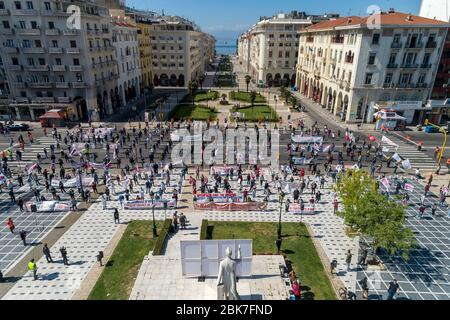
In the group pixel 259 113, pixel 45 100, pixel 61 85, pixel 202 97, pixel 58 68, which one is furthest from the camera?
pixel 202 97

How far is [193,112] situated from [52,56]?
30249mm

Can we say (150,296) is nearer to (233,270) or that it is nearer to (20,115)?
(233,270)

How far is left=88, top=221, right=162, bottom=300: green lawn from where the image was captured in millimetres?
21384

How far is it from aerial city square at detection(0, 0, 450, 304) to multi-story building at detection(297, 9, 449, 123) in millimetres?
285

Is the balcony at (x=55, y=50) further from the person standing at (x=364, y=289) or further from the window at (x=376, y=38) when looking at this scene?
the person standing at (x=364, y=289)

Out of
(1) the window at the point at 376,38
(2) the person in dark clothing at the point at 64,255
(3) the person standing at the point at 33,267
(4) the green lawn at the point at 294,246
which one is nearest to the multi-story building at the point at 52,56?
(2) the person in dark clothing at the point at 64,255

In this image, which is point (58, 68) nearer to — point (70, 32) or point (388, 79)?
point (70, 32)

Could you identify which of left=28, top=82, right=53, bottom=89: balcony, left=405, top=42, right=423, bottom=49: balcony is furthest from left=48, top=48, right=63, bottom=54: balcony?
left=405, top=42, right=423, bottom=49: balcony

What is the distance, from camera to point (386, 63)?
60969 mm

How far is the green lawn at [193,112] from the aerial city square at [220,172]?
39.3 inches

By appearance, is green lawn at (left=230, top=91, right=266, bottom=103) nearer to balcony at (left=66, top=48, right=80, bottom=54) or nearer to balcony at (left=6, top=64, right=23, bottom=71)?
balcony at (left=66, top=48, right=80, bottom=54)

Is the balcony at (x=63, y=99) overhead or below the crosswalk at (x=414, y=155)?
overhead

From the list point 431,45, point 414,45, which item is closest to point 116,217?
point 414,45

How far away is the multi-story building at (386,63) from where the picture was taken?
5912cm
